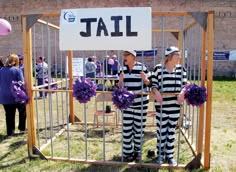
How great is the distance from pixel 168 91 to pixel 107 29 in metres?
1.26

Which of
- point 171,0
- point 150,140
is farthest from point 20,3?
point 150,140

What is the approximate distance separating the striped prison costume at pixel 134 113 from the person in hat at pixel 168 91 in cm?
21

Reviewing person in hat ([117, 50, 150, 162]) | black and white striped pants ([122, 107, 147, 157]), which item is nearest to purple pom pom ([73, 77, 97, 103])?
person in hat ([117, 50, 150, 162])

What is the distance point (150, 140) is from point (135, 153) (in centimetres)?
126

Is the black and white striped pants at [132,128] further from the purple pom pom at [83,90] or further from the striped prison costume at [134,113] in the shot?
the purple pom pom at [83,90]

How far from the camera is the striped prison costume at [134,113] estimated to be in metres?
4.61

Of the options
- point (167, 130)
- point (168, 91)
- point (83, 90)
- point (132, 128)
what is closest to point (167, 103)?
point (168, 91)

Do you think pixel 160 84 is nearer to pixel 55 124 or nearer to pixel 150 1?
pixel 55 124

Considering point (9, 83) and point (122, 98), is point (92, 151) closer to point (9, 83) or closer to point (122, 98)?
point (122, 98)

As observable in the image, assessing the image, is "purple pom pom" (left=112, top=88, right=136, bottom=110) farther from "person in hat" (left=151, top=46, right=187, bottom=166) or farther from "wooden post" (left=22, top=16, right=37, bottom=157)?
"wooden post" (left=22, top=16, right=37, bottom=157)

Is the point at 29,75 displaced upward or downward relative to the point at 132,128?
upward

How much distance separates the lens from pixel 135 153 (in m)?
4.94

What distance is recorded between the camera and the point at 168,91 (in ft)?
14.8

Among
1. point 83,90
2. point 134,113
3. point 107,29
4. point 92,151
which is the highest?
point 107,29
